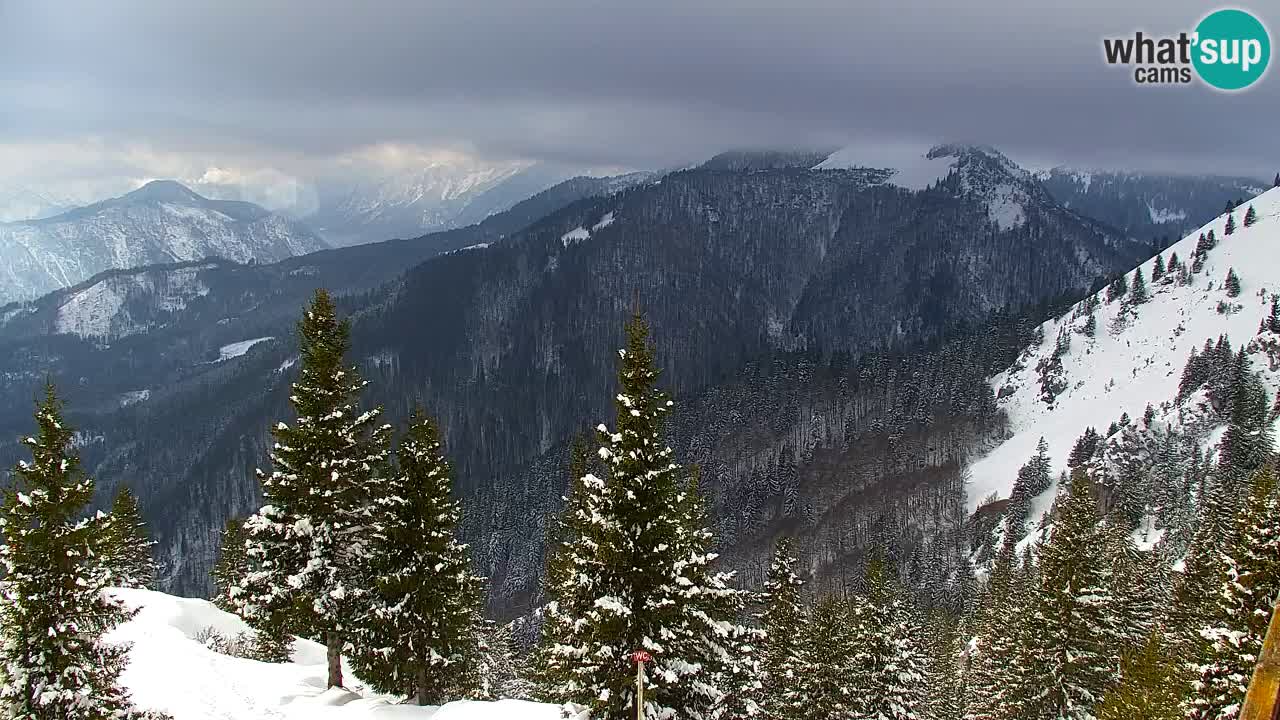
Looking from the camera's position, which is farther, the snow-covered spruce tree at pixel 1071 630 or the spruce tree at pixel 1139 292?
the spruce tree at pixel 1139 292

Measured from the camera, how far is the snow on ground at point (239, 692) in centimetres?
2428

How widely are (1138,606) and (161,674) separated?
49390 millimetres

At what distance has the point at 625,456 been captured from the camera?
73.0 ft

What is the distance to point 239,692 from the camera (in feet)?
87.0

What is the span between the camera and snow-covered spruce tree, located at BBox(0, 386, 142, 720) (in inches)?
752

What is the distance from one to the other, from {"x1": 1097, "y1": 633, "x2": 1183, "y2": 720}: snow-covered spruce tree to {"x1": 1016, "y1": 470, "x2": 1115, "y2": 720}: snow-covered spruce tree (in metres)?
0.99

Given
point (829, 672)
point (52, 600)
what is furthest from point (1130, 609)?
point (52, 600)

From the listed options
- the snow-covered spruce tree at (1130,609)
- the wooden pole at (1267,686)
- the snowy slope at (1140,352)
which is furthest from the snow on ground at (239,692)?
the snowy slope at (1140,352)

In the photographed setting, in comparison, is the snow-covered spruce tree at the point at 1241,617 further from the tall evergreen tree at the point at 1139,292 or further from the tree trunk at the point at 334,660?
the tall evergreen tree at the point at 1139,292

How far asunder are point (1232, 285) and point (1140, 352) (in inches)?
937

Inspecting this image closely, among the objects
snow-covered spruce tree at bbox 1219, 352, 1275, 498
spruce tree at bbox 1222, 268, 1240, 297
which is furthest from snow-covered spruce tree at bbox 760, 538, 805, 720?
spruce tree at bbox 1222, 268, 1240, 297

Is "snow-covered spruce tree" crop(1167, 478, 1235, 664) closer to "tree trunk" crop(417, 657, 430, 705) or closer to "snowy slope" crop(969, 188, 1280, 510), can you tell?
"tree trunk" crop(417, 657, 430, 705)

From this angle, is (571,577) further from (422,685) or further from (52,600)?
(52,600)

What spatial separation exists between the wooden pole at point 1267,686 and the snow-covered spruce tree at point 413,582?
27106mm
